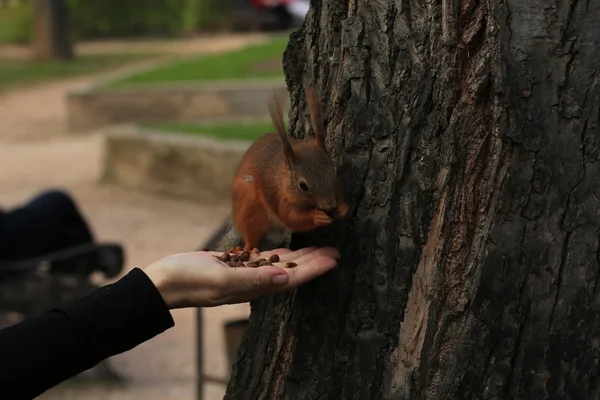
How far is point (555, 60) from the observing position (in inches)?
58.2

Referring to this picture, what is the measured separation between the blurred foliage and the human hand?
56.1ft

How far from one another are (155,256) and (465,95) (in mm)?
4572

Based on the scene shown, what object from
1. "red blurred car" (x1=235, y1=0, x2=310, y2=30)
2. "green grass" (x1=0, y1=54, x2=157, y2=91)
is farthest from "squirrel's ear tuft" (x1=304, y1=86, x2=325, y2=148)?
"red blurred car" (x1=235, y1=0, x2=310, y2=30)

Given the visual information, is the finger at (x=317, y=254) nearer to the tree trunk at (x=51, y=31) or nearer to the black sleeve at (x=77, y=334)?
the black sleeve at (x=77, y=334)

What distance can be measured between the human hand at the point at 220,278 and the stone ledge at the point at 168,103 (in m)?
7.83

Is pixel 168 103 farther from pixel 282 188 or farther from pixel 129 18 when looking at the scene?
pixel 129 18

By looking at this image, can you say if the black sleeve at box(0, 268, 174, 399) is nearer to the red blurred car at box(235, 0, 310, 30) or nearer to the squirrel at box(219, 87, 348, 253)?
the squirrel at box(219, 87, 348, 253)

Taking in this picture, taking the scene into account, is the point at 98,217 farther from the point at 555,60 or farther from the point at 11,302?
the point at 555,60

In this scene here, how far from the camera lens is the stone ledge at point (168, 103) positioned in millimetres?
9695

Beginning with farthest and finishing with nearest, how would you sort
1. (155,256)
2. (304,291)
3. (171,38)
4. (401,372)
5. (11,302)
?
(171,38)
(155,256)
(11,302)
(304,291)
(401,372)

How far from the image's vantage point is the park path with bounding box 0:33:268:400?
167 inches

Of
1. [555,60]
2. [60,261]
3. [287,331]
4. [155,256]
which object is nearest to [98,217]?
[155,256]

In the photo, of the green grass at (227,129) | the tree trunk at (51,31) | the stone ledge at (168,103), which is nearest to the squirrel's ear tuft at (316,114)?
the green grass at (227,129)

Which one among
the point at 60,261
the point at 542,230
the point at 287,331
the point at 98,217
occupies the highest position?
the point at 542,230
